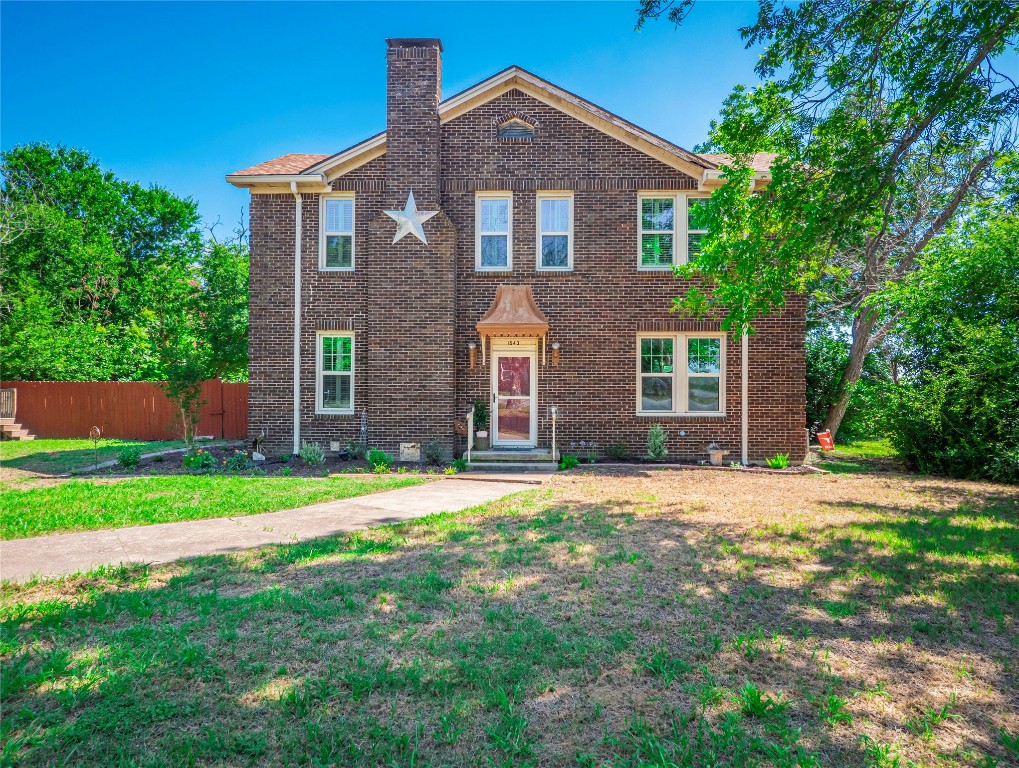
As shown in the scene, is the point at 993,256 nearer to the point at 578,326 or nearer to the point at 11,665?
the point at 578,326

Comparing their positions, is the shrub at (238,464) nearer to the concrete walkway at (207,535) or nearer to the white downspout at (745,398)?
the concrete walkway at (207,535)

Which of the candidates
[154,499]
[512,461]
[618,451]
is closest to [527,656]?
[154,499]

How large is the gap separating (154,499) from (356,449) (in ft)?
15.7

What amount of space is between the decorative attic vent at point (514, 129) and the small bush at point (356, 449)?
7368 millimetres

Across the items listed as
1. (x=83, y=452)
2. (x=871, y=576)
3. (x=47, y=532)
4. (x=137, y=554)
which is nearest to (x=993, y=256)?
(x=871, y=576)

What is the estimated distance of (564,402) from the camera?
469 inches

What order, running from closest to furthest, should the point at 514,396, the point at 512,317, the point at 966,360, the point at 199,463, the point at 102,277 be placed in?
the point at 966,360, the point at 199,463, the point at 512,317, the point at 514,396, the point at 102,277

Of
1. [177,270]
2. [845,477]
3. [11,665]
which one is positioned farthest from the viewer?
[177,270]

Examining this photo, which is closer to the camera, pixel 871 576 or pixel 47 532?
pixel 871 576

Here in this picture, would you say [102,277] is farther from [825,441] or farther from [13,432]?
[825,441]

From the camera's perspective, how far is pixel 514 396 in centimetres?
1212

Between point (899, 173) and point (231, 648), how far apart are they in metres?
8.58

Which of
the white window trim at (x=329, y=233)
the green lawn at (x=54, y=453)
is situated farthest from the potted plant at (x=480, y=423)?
the green lawn at (x=54, y=453)

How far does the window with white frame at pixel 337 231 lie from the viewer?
12211 mm
